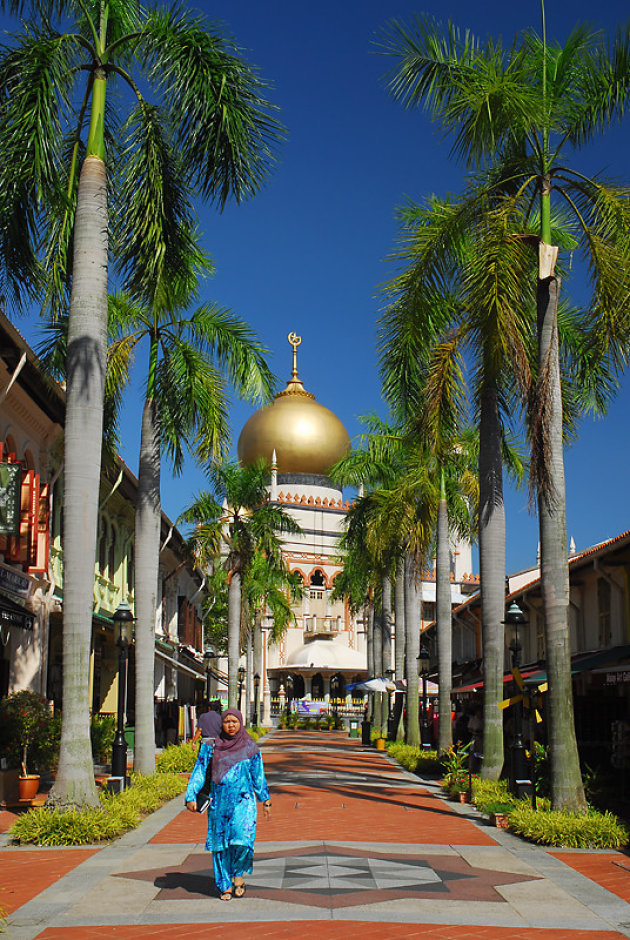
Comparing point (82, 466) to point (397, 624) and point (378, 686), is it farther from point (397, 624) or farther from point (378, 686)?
point (397, 624)

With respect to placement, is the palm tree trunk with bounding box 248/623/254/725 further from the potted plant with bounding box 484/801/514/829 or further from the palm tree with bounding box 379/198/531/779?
the potted plant with bounding box 484/801/514/829

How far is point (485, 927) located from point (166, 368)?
12.7 metres

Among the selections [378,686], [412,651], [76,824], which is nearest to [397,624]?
[378,686]

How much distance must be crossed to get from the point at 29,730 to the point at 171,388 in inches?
247

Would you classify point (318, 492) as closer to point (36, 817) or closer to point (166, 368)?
point (166, 368)

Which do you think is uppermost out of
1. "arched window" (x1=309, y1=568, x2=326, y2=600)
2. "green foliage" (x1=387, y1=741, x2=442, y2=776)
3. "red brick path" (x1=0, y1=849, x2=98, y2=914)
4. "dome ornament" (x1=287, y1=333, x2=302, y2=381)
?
"dome ornament" (x1=287, y1=333, x2=302, y2=381)

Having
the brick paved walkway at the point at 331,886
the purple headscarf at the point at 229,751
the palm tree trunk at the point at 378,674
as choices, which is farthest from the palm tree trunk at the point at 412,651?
the purple headscarf at the point at 229,751

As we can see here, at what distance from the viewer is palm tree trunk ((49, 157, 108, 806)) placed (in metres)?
12.4

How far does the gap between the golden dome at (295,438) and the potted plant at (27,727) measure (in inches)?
2264

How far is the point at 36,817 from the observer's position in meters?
11.7

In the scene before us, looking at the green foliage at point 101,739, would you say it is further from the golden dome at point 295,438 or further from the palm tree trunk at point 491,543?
the golden dome at point 295,438

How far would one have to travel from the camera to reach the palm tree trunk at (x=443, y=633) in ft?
77.1

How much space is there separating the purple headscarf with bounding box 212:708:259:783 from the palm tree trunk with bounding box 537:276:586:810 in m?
5.33

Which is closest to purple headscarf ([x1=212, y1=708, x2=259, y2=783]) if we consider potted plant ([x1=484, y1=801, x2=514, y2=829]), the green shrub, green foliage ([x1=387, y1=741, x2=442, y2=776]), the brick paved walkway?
the brick paved walkway
